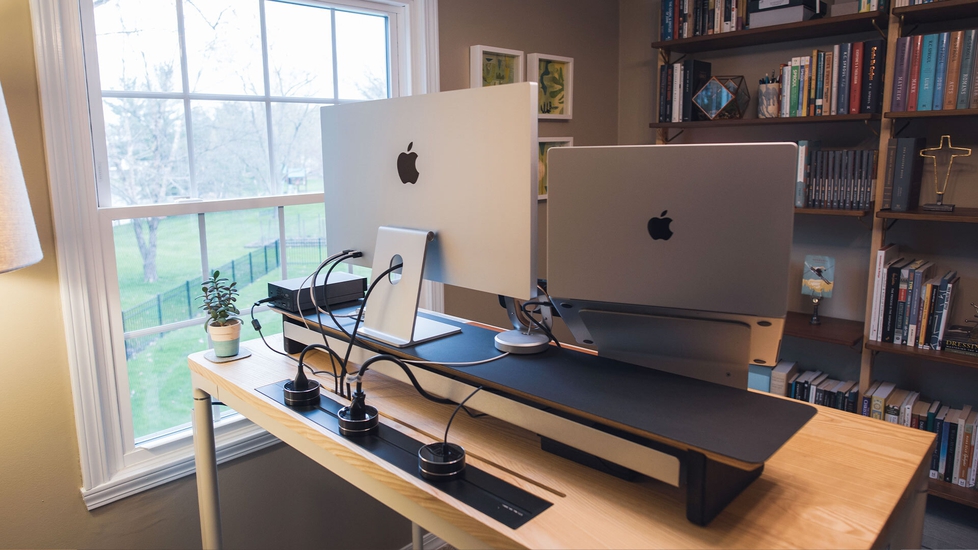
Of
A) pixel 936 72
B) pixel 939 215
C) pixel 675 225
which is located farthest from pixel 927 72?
pixel 675 225

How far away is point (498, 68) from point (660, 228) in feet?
5.92

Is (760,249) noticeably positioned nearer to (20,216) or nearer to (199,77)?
(20,216)

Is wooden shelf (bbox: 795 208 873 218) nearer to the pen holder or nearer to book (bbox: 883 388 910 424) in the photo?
the pen holder

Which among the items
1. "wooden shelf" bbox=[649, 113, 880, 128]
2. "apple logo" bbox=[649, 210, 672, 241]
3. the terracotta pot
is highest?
"wooden shelf" bbox=[649, 113, 880, 128]

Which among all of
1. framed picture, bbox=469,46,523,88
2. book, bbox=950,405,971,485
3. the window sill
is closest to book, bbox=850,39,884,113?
book, bbox=950,405,971,485

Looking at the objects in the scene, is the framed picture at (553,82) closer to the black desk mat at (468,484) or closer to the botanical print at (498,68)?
the botanical print at (498,68)

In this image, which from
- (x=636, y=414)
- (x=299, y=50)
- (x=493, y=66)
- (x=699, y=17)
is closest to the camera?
(x=636, y=414)

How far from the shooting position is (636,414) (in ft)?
3.13

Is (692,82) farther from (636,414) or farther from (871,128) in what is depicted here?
(636,414)

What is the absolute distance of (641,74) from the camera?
3.32 m

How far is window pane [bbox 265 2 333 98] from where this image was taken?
2000 mm

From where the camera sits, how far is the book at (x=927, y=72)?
88.0 inches

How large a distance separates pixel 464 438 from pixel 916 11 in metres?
2.26

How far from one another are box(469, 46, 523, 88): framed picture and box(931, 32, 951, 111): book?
1530 mm
